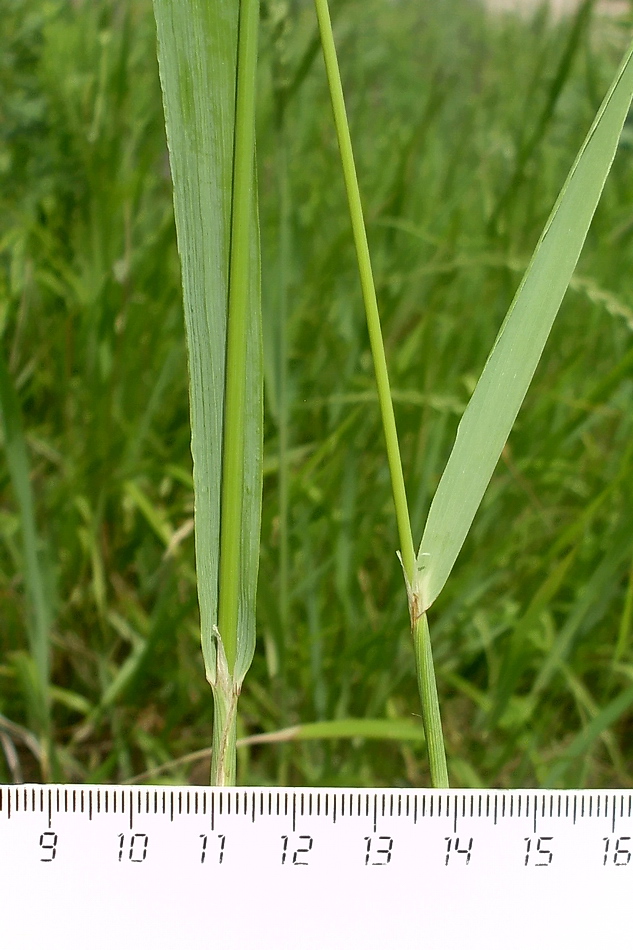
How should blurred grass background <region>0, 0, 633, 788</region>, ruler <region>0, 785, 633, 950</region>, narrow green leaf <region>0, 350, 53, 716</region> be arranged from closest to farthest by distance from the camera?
ruler <region>0, 785, 633, 950</region> < narrow green leaf <region>0, 350, 53, 716</region> < blurred grass background <region>0, 0, 633, 788</region>

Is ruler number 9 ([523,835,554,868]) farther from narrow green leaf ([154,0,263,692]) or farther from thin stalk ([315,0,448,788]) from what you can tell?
narrow green leaf ([154,0,263,692])

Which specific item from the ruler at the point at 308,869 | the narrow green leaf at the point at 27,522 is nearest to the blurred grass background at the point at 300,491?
the narrow green leaf at the point at 27,522

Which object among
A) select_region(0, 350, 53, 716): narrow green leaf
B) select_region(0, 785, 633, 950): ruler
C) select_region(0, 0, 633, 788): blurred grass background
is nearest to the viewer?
select_region(0, 785, 633, 950): ruler

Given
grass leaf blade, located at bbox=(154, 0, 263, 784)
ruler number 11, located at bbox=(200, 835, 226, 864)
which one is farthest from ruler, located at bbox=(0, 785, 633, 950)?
grass leaf blade, located at bbox=(154, 0, 263, 784)

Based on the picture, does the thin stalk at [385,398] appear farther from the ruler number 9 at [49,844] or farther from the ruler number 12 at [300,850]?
the ruler number 9 at [49,844]

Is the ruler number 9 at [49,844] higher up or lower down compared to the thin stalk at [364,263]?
lower down

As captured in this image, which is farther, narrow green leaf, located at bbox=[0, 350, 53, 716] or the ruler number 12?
narrow green leaf, located at bbox=[0, 350, 53, 716]

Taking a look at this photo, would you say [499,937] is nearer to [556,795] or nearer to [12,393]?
[556,795]
